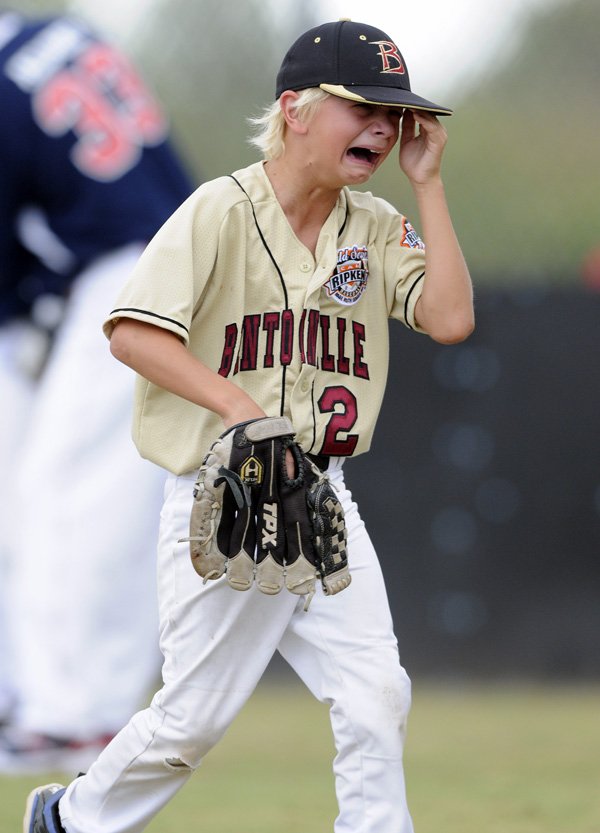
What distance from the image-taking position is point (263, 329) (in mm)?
3096

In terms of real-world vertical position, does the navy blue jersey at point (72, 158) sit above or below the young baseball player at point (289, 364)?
above

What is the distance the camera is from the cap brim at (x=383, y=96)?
2977 millimetres

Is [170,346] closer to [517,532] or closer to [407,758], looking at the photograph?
[407,758]

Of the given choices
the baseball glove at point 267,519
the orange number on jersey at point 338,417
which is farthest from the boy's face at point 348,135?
the baseball glove at point 267,519

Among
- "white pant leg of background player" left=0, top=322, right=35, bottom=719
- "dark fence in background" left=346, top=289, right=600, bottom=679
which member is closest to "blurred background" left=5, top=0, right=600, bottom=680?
"dark fence in background" left=346, top=289, right=600, bottom=679

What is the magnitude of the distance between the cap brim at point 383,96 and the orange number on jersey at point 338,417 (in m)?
0.58

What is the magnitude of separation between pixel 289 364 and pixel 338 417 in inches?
5.8

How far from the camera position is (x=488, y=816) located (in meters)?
4.10

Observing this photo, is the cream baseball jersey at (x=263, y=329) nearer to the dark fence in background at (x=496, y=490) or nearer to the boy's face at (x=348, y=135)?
the boy's face at (x=348, y=135)

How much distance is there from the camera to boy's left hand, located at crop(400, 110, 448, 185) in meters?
3.14

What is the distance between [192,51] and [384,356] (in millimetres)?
6676

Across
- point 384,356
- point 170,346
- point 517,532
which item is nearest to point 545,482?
point 517,532

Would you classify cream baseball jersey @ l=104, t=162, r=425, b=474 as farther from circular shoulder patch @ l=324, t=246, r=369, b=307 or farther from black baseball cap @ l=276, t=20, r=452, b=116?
black baseball cap @ l=276, t=20, r=452, b=116

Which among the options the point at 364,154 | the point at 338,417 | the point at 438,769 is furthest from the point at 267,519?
the point at 438,769
